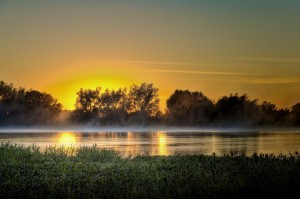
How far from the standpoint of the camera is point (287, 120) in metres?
123

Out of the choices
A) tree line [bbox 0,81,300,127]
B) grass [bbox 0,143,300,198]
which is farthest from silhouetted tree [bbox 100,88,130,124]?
grass [bbox 0,143,300,198]

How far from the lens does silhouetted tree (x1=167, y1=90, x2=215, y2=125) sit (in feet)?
371

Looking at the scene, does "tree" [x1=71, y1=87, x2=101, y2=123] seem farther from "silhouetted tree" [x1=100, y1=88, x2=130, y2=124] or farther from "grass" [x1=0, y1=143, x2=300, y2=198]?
Answer: "grass" [x1=0, y1=143, x2=300, y2=198]

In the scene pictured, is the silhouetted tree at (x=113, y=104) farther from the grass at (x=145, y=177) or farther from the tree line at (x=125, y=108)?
Answer: the grass at (x=145, y=177)

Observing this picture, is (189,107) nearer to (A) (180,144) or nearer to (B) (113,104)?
(B) (113,104)

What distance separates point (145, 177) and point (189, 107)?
9450 cm

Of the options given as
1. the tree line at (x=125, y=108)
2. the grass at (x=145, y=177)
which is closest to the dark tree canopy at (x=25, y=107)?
the tree line at (x=125, y=108)

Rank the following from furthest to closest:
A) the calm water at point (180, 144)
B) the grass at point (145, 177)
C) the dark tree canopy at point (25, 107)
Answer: the dark tree canopy at point (25, 107) < the calm water at point (180, 144) < the grass at point (145, 177)

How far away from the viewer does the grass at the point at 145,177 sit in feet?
58.6

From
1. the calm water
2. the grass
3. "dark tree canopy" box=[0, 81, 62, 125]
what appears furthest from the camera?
"dark tree canopy" box=[0, 81, 62, 125]

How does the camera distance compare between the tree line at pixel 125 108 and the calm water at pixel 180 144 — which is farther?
the tree line at pixel 125 108

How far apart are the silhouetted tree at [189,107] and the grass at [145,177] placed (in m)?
83.1

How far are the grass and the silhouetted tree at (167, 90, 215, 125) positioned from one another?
273 ft

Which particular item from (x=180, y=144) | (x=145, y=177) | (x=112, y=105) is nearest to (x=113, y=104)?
(x=112, y=105)
